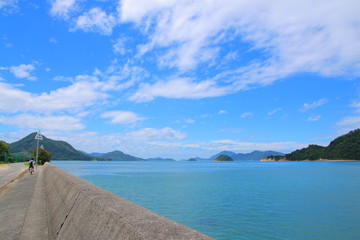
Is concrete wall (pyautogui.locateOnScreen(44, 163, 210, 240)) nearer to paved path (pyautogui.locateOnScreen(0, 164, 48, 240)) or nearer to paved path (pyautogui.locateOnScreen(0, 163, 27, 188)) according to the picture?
paved path (pyautogui.locateOnScreen(0, 164, 48, 240))

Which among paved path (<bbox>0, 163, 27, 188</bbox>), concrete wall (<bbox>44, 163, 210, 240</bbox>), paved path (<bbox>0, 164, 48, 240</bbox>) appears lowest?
paved path (<bbox>0, 164, 48, 240</bbox>)

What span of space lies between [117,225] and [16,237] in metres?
4.87

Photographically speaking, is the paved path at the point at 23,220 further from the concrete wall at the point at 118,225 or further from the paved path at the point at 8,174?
the paved path at the point at 8,174

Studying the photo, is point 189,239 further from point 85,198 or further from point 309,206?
point 309,206

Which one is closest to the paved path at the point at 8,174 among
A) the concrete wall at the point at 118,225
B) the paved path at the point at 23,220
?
the paved path at the point at 23,220

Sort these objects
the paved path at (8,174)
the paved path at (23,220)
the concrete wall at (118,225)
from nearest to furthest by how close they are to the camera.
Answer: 1. the concrete wall at (118,225)
2. the paved path at (23,220)
3. the paved path at (8,174)

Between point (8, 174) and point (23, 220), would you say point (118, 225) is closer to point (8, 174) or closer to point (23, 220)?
point (23, 220)

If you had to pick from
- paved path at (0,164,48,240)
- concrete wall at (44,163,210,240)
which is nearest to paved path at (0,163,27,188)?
paved path at (0,164,48,240)

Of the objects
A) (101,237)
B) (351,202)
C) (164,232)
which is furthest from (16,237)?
(351,202)

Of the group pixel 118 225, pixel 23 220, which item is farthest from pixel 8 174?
pixel 118 225

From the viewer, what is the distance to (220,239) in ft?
44.6

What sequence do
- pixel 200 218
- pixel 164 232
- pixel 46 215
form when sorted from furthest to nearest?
pixel 200 218, pixel 46 215, pixel 164 232

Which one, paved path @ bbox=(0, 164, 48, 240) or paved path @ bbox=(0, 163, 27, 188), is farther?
paved path @ bbox=(0, 163, 27, 188)

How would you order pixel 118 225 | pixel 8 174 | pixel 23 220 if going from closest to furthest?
pixel 118 225 < pixel 23 220 < pixel 8 174
